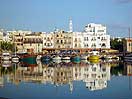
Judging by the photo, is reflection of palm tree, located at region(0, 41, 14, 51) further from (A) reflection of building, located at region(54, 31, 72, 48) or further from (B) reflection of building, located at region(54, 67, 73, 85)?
(B) reflection of building, located at region(54, 67, 73, 85)

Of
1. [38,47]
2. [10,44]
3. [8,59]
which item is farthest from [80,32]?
[8,59]

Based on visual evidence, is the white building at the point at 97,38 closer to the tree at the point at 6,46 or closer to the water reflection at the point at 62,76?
the tree at the point at 6,46

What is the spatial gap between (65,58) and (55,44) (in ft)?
67.0

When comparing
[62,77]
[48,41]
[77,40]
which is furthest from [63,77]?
[77,40]

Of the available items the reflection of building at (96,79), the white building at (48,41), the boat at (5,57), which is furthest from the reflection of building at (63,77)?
the white building at (48,41)

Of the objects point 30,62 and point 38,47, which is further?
point 38,47

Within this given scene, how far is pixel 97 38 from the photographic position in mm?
112625

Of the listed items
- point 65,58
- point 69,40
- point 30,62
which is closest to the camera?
point 30,62

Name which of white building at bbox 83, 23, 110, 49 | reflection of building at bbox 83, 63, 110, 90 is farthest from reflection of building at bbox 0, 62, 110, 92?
white building at bbox 83, 23, 110, 49

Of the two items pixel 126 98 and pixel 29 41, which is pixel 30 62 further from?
pixel 126 98

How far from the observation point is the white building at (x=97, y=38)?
111000 millimetres

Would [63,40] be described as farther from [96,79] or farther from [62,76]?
[96,79]

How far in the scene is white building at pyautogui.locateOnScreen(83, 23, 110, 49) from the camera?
11100 centimetres

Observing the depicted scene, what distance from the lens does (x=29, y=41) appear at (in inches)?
4222
